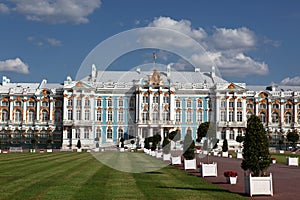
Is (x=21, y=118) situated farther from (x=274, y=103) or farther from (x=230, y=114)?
(x=274, y=103)

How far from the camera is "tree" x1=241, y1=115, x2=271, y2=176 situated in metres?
17.7

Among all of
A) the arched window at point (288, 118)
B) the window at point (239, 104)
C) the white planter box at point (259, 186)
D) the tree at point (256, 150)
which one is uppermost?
the window at point (239, 104)

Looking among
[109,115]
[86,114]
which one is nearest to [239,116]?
[109,115]

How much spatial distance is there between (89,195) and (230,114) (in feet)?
247

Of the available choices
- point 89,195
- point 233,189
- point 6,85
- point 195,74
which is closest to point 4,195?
point 89,195

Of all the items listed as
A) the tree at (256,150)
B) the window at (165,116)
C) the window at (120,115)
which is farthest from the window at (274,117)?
the tree at (256,150)

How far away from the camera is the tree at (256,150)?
1766 centimetres

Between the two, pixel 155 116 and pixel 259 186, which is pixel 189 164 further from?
pixel 155 116

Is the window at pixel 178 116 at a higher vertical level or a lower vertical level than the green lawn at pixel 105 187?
higher

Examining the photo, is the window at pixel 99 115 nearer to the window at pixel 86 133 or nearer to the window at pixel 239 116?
the window at pixel 86 133

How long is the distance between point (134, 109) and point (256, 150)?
237 feet

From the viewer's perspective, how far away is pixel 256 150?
17953 mm

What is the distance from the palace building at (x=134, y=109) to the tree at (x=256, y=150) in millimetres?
68800

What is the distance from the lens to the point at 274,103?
3585 inches
